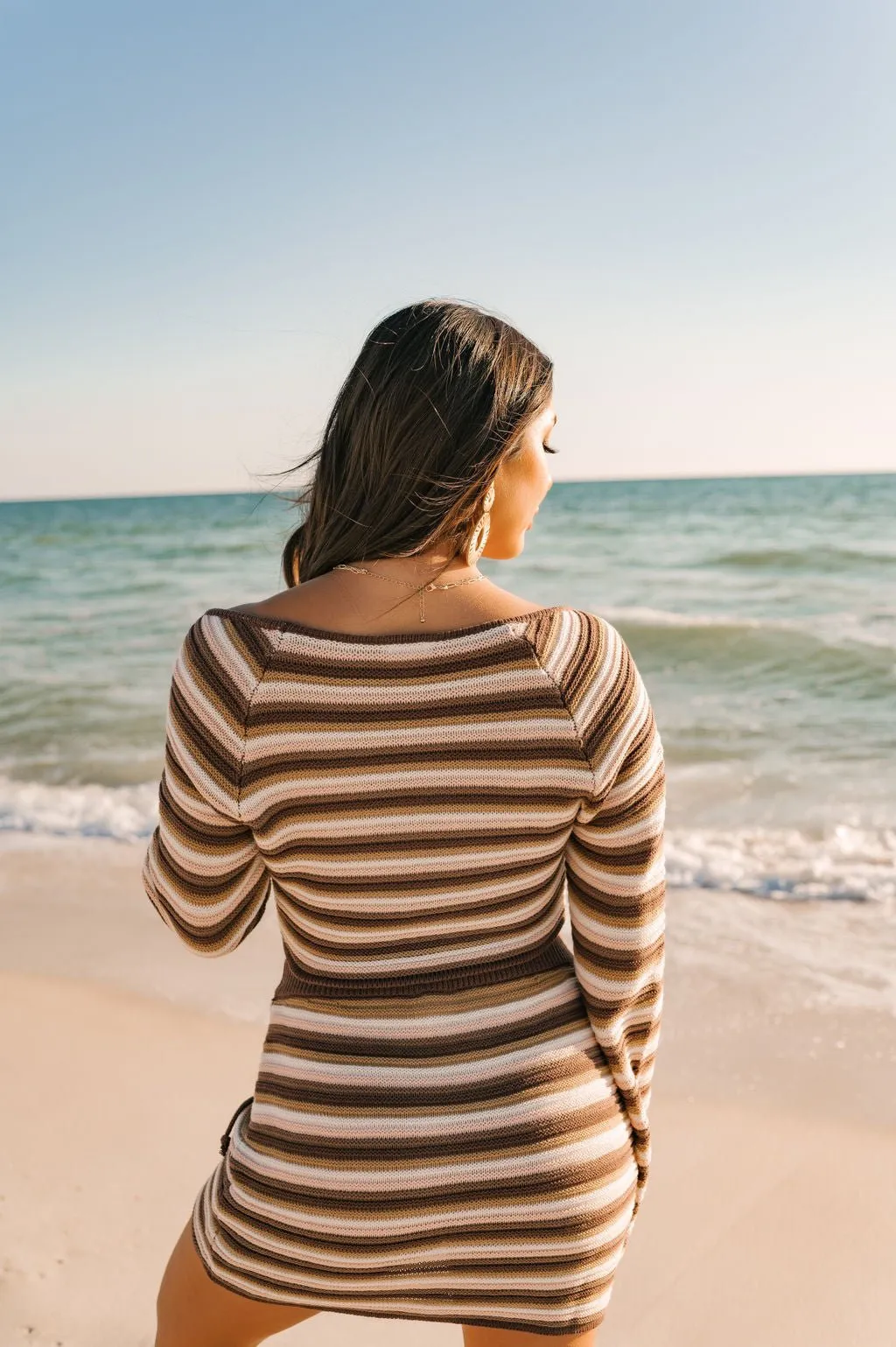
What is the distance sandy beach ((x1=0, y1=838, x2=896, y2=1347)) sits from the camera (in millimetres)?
2334

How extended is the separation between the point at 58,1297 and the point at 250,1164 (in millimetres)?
1475

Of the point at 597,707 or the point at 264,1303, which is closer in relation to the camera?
the point at 597,707

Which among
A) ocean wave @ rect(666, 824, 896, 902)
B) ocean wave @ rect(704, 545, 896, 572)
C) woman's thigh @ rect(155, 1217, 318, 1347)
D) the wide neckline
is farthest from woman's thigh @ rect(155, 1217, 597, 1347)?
ocean wave @ rect(704, 545, 896, 572)

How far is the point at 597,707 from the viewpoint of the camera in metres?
1.15

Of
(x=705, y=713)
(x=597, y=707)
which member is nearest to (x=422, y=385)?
(x=597, y=707)

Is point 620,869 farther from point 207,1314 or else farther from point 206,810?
point 207,1314

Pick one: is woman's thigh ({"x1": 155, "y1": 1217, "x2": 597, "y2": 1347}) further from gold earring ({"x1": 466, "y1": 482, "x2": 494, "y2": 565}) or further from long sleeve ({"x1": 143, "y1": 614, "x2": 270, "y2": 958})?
gold earring ({"x1": 466, "y1": 482, "x2": 494, "y2": 565})

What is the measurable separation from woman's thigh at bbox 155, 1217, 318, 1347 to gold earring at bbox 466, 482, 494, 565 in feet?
2.68

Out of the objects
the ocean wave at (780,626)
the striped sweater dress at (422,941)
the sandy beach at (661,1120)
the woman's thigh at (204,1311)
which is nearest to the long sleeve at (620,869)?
the striped sweater dress at (422,941)

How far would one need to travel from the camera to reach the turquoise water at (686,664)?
5.55 m

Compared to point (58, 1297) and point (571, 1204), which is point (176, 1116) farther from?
point (571, 1204)

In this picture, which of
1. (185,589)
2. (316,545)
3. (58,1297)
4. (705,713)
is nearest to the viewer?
(316,545)

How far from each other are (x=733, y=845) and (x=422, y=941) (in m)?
4.27

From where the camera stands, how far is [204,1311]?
1.28 m
